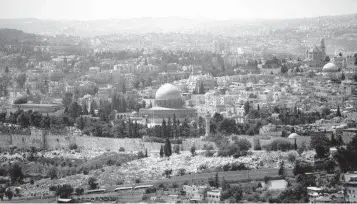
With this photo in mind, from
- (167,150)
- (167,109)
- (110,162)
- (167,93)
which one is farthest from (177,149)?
(167,93)

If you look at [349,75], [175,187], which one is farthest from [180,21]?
[175,187]

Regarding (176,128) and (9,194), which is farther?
(176,128)

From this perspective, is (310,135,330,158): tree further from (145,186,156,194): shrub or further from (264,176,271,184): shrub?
(145,186,156,194): shrub

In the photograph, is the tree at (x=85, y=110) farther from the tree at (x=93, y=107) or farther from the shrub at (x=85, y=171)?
the shrub at (x=85, y=171)

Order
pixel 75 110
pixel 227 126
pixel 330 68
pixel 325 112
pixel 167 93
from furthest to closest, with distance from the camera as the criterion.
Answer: pixel 330 68 → pixel 75 110 → pixel 167 93 → pixel 325 112 → pixel 227 126

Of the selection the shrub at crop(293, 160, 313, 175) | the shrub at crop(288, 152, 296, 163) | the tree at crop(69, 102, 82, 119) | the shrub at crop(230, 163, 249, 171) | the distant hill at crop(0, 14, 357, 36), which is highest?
the shrub at crop(293, 160, 313, 175)

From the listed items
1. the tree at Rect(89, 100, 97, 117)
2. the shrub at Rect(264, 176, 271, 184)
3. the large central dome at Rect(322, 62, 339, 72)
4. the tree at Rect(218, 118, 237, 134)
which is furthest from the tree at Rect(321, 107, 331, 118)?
the shrub at Rect(264, 176, 271, 184)

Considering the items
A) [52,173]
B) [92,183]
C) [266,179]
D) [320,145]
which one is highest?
[320,145]

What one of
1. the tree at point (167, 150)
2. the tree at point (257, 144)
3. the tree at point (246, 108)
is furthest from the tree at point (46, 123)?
the tree at point (257, 144)

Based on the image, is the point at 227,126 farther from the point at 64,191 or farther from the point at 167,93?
the point at 64,191
